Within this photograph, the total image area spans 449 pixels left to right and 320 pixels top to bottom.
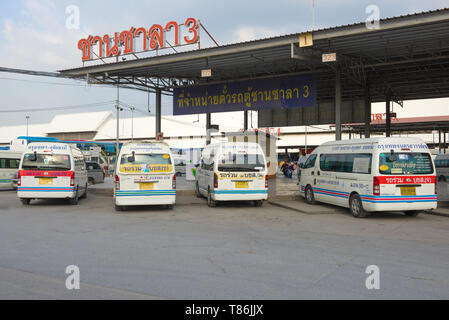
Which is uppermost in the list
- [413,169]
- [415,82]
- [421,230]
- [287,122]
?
[415,82]

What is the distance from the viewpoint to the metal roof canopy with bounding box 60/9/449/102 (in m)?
14.7

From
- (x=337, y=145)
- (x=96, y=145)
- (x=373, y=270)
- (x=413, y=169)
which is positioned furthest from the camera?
(x=96, y=145)

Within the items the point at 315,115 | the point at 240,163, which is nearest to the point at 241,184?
the point at 240,163

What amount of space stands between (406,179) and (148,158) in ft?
23.8

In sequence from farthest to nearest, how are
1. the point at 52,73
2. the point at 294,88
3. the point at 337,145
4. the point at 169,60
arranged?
the point at 52,73 < the point at 294,88 < the point at 169,60 < the point at 337,145

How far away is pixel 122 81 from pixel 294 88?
29.7 feet

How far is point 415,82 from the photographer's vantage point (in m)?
23.1

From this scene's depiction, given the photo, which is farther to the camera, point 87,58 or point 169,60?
point 87,58

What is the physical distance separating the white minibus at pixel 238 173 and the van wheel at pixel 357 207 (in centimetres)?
282

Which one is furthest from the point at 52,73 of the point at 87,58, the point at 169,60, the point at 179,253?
the point at 179,253

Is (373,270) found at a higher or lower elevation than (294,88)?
lower

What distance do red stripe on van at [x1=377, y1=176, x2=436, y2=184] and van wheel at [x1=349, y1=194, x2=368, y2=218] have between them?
0.95 meters

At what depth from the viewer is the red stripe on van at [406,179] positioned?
1072 centimetres

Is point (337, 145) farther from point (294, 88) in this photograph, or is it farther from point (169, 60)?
point (169, 60)
